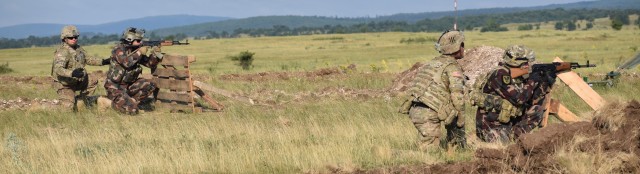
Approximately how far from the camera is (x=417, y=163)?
8008mm

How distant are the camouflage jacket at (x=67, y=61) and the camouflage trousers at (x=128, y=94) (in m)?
0.68

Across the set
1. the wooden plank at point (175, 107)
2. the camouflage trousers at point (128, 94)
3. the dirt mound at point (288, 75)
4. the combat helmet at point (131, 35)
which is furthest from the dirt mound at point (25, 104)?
the dirt mound at point (288, 75)

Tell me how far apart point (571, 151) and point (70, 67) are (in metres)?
10.3

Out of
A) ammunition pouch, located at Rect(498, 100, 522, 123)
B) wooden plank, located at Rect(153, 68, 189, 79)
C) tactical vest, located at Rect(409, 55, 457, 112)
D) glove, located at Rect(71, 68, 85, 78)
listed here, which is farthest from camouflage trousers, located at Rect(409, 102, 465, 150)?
glove, located at Rect(71, 68, 85, 78)

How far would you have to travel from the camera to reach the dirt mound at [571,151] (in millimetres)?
7230

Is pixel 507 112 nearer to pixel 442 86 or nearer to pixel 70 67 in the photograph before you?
pixel 442 86

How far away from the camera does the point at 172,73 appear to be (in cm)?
1496

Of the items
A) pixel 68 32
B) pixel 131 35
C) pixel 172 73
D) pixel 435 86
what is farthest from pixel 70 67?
pixel 435 86

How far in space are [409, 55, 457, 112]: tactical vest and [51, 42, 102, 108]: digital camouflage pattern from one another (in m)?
8.35

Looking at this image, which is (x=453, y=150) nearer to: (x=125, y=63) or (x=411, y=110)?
(x=411, y=110)

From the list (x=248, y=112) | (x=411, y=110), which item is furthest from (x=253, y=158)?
(x=248, y=112)

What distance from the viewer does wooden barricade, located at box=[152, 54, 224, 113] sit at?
14.8m

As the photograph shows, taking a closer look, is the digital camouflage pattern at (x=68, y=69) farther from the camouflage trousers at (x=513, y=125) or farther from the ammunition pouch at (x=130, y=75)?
the camouflage trousers at (x=513, y=125)

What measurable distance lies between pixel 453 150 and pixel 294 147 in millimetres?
1951
